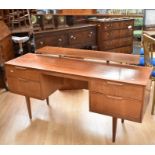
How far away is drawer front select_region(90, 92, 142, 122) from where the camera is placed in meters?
1.60

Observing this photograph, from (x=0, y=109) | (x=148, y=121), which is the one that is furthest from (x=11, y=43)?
(x=148, y=121)

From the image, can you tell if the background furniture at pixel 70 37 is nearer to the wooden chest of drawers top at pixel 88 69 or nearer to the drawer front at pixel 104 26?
the drawer front at pixel 104 26

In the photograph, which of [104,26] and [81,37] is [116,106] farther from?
Answer: [104,26]

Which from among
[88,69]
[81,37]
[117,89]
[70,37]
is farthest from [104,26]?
[117,89]

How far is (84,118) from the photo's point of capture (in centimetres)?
235

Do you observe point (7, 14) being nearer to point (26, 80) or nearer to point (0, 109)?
point (0, 109)

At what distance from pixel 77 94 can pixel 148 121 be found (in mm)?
1036

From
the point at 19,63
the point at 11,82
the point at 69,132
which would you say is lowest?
the point at 69,132

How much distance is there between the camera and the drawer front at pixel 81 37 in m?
3.34

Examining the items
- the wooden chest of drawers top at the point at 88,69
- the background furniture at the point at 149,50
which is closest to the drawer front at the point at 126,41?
the background furniture at the point at 149,50

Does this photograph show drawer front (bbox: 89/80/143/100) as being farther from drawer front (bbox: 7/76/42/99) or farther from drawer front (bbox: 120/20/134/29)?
drawer front (bbox: 120/20/134/29)

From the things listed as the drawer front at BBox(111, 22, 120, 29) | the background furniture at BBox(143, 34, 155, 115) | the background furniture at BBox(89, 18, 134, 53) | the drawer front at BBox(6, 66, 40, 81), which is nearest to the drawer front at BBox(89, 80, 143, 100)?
the drawer front at BBox(6, 66, 40, 81)

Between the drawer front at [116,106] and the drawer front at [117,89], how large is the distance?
0.04 metres

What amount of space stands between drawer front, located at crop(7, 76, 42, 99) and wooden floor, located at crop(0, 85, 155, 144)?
402 millimetres
